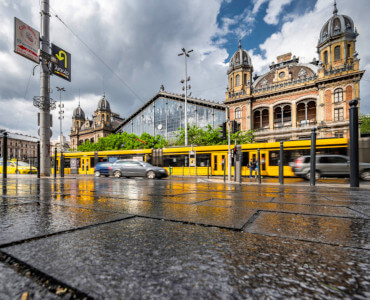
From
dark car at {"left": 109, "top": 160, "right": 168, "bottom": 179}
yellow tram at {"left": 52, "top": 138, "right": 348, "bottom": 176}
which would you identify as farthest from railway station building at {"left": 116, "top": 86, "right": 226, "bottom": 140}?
dark car at {"left": 109, "top": 160, "right": 168, "bottom": 179}

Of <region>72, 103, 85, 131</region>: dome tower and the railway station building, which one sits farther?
<region>72, 103, 85, 131</region>: dome tower

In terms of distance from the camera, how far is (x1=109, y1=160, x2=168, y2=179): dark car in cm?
1362

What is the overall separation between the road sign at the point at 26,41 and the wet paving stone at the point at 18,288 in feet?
47.5

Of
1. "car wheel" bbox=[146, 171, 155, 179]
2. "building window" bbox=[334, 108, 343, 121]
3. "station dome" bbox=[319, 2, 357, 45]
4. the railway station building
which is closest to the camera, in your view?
"car wheel" bbox=[146, 171, 155, 179]

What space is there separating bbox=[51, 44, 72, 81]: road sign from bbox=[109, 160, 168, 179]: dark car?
22.7ft

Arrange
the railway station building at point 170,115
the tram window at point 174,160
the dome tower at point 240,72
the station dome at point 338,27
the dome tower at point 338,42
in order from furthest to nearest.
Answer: the railway station building at point 170,115 → the dome tower at point 240,72 → the station dome at point 338,27 → the dome tower at point 338,42 → the tram window at point 174,160

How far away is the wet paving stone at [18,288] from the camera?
2.04 feet

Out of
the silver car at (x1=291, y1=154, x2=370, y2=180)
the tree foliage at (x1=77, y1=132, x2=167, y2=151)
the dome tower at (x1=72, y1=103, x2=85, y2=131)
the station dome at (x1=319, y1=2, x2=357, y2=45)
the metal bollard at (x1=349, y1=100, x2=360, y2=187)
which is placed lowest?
the silver car at (x1=291, y1=154, x2=370, y2=180)

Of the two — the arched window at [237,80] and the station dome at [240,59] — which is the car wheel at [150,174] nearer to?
the arched window at [237,80]

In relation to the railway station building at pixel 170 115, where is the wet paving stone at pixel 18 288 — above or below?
below

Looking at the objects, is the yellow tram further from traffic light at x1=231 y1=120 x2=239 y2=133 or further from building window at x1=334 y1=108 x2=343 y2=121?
building window at x1=334 y1=108 x2=343 y2=121

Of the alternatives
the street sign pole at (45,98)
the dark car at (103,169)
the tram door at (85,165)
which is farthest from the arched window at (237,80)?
the street sign pole at (45,98)

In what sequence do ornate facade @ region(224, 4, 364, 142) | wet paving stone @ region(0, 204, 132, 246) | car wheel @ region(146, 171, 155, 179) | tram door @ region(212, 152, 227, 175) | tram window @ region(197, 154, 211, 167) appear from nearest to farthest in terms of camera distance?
wet paving stone @ region(0, 204, 132, 246) < car wheel @ region(146, 171, 155, 179) < tram door @ region(212, 152, 227, 175) < tram window @ region(197, 154, 211, 167) < ornate facade @ region(224, 4, 364, 142)

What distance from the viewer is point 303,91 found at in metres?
32.9
